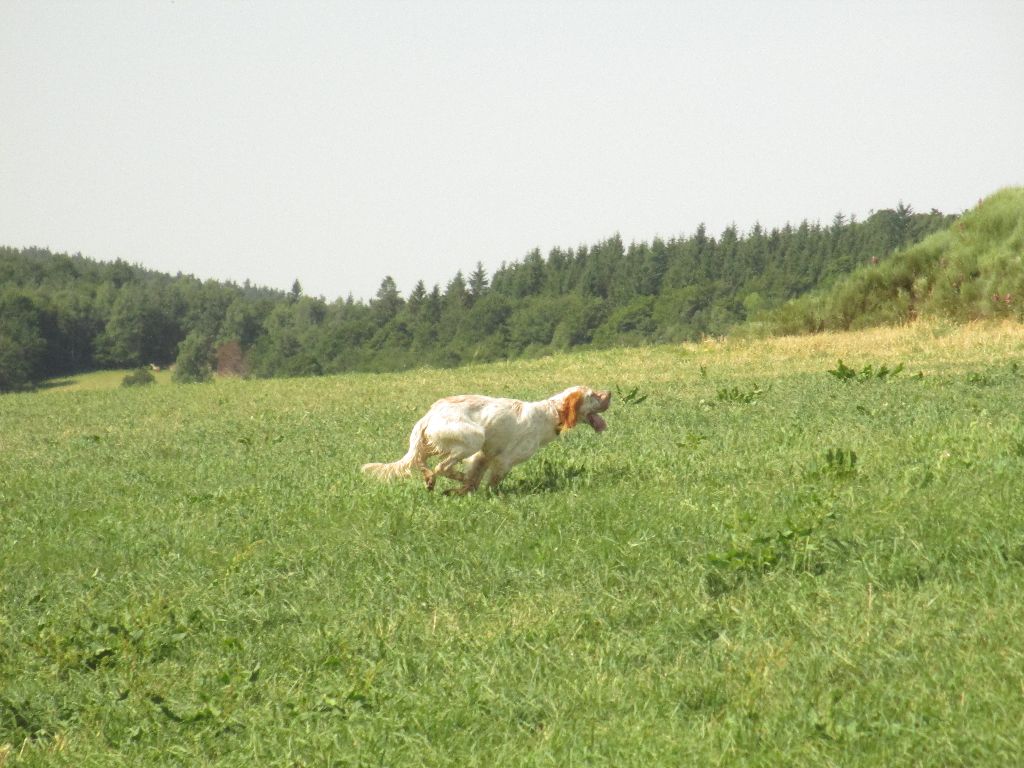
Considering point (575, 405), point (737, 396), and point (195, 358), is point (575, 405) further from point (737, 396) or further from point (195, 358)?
point (195, 358)

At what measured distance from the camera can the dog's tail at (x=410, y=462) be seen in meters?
9.02

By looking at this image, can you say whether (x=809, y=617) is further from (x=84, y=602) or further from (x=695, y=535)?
(x=84, y=602)

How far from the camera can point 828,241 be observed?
95188 millimetres

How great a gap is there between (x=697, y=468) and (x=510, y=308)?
98.1 metres

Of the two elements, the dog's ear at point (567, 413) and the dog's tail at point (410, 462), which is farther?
the dog's ear at point (567, 413)

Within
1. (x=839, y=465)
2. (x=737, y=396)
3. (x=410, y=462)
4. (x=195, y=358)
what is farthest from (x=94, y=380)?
(x=839, y=465)

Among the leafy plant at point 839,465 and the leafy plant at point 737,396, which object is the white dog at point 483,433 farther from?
the leafy plant at point 737,396

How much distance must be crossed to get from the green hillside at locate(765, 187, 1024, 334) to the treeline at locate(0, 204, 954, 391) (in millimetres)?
36271

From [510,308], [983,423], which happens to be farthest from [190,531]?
[510,308]

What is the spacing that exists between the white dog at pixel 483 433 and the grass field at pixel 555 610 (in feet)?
1.10

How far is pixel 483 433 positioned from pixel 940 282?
891 inches

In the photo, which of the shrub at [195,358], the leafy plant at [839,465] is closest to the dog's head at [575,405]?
the leafy plant at [839,465]

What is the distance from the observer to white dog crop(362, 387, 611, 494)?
28.8 ft

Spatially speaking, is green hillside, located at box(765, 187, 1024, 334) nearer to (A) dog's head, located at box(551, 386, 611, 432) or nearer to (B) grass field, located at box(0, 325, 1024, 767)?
(B) grass field, located at box(0, 325, 1024, 767)
